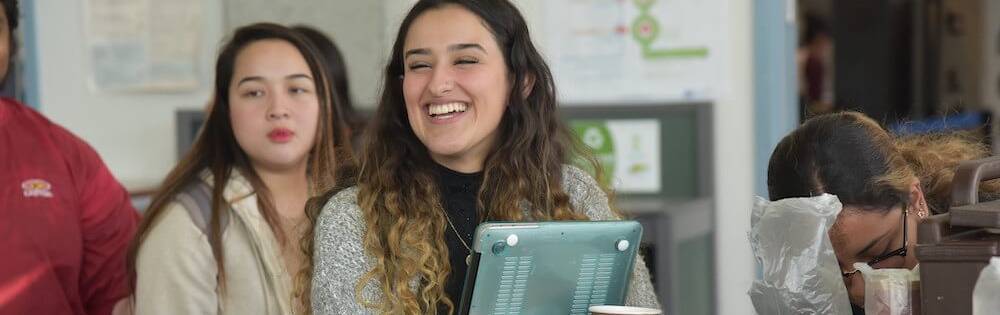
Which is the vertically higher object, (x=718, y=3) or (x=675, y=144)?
(x=718, y=3)

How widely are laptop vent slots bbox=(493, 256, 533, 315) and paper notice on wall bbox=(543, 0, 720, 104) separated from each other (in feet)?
8.58

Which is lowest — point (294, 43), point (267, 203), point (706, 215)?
point (706, 215)

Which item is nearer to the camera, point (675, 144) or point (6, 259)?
point (6, 259)

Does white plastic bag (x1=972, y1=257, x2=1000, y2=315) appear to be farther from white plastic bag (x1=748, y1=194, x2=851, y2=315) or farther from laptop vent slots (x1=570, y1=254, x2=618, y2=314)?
laptop vent slots (x1=570, y1=254, x2=618, y2=314)

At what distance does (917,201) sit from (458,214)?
665 mm

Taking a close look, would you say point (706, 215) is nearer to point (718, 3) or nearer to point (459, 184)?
point (718, 3)

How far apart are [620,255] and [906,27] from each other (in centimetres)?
1038

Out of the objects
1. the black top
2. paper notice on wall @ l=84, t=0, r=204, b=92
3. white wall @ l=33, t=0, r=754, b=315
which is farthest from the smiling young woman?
→ paper notice on wall @ l=84, t=0, r=204, b=92

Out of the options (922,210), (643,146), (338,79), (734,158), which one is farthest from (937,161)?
(643,146)

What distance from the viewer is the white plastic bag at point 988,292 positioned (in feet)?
4.80

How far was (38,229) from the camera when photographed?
8.90 feet

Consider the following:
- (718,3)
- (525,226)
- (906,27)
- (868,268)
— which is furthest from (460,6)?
(906,27)

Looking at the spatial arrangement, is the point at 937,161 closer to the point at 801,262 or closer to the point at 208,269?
the point at 801,262

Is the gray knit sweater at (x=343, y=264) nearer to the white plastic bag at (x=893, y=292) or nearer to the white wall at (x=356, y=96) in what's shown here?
the white plastic bag at (x=893, y=292)
